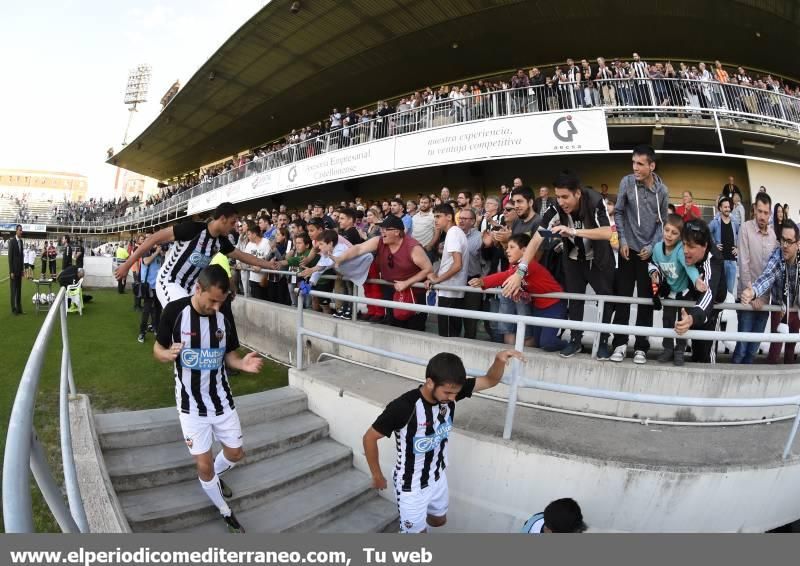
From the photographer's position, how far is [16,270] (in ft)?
32.5

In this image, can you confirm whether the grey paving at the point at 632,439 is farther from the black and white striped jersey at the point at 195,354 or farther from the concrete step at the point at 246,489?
the black and white striped jersey at the point at 195,354

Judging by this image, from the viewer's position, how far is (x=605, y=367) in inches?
144

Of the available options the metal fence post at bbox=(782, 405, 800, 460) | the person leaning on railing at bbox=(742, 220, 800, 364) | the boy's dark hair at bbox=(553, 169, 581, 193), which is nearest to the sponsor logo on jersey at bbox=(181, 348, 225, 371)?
the boy's dark hair at bbox=(553, 169, 581, 193)

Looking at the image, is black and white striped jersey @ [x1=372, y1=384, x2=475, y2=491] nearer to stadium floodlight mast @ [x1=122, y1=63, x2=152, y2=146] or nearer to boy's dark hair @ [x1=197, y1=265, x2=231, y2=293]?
boy's dark hair @ [x1=197, y1=265, x2=231, y2=293]

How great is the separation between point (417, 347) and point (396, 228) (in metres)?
1.42

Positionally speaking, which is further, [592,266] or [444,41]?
[444,41]

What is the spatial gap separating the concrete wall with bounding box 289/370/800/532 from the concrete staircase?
0.95 m

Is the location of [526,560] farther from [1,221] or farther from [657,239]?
[1,221]

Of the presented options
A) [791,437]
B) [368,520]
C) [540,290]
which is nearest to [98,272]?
[368,520]

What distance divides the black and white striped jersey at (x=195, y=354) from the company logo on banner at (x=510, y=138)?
1054 centimetres

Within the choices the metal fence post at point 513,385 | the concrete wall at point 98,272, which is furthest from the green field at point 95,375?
the concrete wall at point 98,272

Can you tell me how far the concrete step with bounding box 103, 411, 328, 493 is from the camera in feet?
10.8

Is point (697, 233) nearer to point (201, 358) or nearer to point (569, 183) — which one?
point (569, 183)

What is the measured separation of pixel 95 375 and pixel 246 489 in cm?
353
